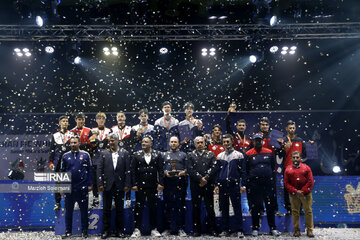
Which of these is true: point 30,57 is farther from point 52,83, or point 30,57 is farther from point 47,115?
point 47,115

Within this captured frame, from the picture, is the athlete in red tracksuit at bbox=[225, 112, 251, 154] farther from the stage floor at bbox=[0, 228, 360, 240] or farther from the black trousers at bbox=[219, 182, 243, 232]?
the stage floor at bbox=[0, 228, 360, 240]

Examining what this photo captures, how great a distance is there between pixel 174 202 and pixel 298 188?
8.13 feet

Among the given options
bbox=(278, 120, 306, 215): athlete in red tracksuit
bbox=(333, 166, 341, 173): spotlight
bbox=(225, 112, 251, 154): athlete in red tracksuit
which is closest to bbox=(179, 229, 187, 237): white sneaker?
bbox=(225, 112, 251, 154): athlete in red tracksuit

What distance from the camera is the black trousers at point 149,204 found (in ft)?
18.8

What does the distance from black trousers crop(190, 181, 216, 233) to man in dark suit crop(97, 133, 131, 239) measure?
1.30 meters

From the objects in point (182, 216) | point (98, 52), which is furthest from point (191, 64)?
point (182, 216)

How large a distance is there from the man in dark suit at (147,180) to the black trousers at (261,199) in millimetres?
1811

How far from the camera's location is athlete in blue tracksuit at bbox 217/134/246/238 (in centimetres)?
570

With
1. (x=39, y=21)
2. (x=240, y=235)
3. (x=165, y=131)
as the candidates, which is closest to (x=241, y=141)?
(x=165, y=131)

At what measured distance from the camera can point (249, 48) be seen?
1145 cm

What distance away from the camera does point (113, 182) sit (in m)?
5.75

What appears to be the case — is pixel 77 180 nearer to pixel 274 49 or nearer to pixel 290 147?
pixel 290 147

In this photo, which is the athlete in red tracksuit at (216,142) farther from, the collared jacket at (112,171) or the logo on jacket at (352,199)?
the logo on jacket at (352,199)

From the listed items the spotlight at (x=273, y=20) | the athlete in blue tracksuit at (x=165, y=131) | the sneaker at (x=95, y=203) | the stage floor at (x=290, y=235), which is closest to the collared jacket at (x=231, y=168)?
the stage floor at (x=290, y=235)
